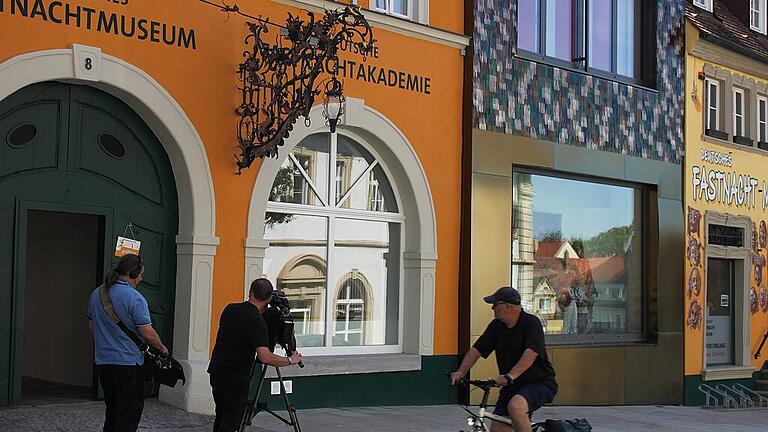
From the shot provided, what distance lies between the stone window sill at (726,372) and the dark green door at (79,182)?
10783 millimetres

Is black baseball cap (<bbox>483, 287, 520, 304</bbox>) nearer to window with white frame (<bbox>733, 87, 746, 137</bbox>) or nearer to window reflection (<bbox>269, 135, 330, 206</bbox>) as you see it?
window reflection (<bbox>269, 135, 330, 206</bbox>)

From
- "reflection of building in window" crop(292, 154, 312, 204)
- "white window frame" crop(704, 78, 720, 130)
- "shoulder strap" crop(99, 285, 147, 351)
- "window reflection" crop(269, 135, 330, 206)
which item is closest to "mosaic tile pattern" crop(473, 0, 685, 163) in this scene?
"white window frame" crop(704, 78, 720, 130)

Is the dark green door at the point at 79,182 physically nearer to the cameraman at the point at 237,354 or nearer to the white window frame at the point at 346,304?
the white window frame at the point at 346,304

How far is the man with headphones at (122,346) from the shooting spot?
26.8 feet

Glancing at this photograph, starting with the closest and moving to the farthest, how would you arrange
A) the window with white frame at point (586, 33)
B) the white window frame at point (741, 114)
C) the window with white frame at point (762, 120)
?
the window with white frame at point (586, 33), the white window frame at point (741, 114), the window with white frame at point (762, 120)

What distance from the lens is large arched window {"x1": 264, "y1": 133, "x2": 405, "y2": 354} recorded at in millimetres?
13195

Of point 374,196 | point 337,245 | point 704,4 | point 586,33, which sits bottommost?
point 337,245

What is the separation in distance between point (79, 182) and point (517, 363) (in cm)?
516

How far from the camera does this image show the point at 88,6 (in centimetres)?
1105

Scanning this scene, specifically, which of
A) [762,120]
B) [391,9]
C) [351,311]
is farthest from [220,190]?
[762,120]

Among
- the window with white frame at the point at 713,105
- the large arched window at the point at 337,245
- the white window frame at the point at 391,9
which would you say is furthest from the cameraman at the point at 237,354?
the window with white frame at the point at 713,105

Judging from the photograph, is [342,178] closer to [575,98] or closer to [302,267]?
[302,267]

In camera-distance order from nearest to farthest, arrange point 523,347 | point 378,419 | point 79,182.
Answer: point 523,347, point 79,182, point 378,419

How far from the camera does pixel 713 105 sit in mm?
19875
